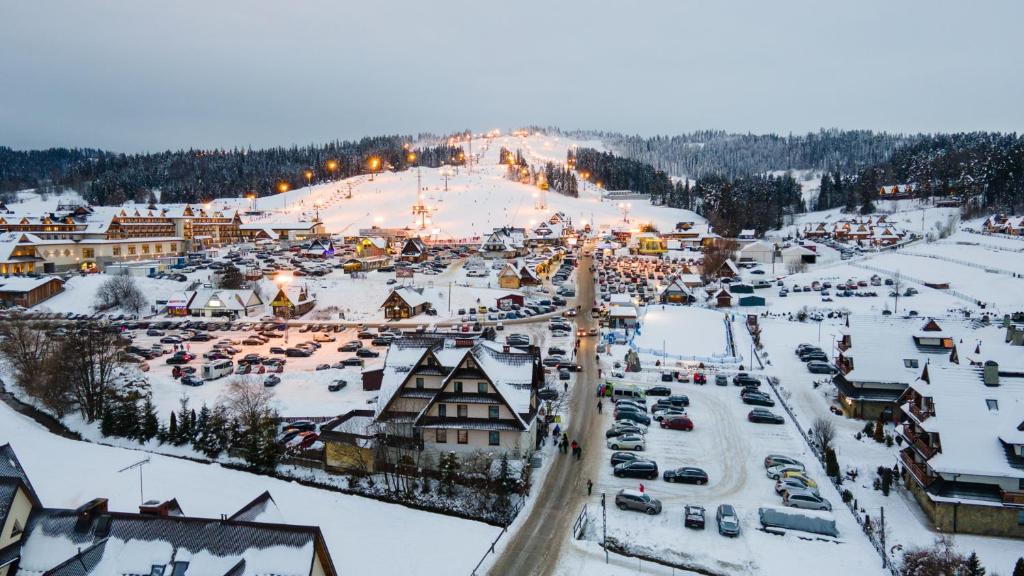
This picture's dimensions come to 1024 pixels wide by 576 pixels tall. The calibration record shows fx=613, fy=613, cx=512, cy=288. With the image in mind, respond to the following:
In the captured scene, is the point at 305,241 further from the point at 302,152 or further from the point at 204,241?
the point at 302,152

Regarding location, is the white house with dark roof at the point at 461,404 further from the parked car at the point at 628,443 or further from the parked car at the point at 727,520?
the parked car at the point at 727,520

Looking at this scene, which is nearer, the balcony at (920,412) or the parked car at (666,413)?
the balcony at (920,412)

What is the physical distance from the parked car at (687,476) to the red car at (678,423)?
5042 millimetres

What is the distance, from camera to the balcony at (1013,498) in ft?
68.6

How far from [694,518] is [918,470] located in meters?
9.35

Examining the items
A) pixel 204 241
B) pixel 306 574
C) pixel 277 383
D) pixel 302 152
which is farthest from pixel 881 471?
pixel 302 152

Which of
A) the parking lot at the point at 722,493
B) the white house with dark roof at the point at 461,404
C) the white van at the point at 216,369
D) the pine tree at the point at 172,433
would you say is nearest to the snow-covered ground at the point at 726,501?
the parking lot at the point at 722,493

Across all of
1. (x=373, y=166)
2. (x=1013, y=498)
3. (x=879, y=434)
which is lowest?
(x=879, y=434)

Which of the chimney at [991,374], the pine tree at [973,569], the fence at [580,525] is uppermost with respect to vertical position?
the chimney at [991,374]

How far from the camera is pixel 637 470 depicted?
25.1 meters

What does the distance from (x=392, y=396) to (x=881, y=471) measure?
67.4 feet

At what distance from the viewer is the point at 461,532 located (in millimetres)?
21062

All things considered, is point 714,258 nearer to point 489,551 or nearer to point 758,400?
point 758,400

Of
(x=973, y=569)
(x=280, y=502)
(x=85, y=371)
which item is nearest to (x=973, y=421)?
(x=973, y=569)
